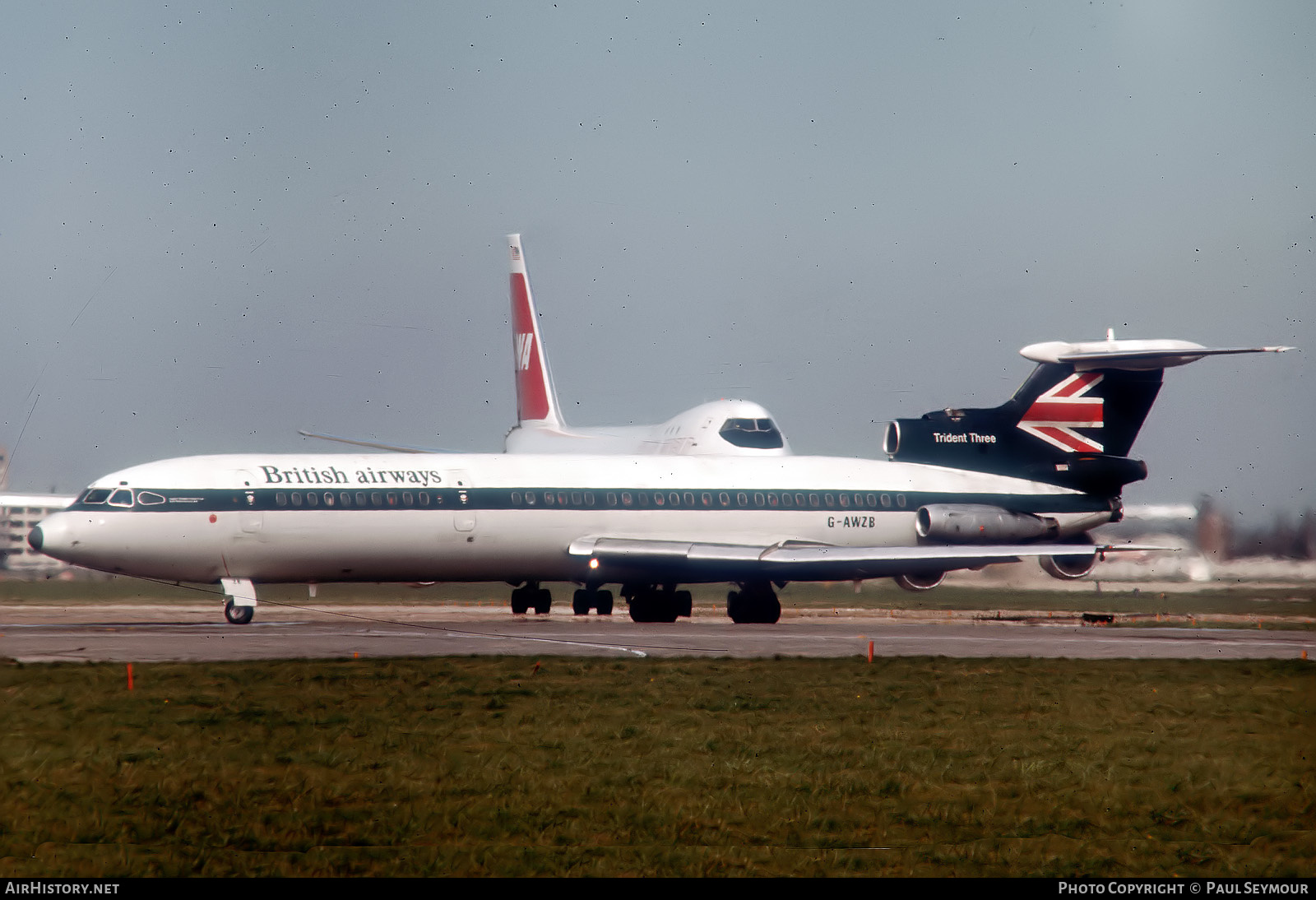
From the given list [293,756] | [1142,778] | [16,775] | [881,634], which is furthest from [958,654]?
[16,775]

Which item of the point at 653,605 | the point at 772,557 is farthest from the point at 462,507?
the point at 772,557

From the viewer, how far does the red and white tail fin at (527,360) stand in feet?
209

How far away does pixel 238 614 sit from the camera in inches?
1318

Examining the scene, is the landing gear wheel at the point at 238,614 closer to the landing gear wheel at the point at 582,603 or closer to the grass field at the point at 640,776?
the landing gear wheel at the point at 582,603

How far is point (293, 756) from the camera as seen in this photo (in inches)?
519

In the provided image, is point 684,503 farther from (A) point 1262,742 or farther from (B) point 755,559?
(A) point 1262,742

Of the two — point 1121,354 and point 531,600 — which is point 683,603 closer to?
point 531,600

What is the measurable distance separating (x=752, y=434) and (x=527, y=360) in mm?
24766

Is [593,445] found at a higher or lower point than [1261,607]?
higher

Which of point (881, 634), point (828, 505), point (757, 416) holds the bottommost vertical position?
point (881, 634)

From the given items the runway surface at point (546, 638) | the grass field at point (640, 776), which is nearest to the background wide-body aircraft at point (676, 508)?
the runway surface at point (546, 638)

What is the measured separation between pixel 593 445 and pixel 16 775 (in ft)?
151

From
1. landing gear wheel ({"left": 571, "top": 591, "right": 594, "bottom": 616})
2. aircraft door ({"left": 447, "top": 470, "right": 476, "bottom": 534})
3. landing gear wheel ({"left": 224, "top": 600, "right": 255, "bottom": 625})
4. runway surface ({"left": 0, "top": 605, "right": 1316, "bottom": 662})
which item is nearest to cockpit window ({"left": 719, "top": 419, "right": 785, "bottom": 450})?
runway surface ({"left": 0, "top": 605, "right": 1316, "bottom": 662})

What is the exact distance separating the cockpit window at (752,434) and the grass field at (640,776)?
21.8 meters
